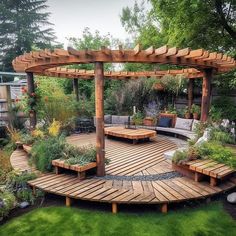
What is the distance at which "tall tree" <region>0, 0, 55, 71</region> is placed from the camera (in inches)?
746

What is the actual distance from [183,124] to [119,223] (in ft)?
17.7

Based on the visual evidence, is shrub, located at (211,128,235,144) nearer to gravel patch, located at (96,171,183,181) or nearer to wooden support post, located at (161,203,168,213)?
gravel patch, located at (96,171,183,181)

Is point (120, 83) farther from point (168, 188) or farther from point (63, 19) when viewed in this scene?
point (63, 19)

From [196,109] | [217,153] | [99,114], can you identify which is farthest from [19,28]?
[217,153]

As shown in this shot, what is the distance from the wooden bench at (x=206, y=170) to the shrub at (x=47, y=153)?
2.48m

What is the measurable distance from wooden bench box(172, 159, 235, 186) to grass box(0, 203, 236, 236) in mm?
536

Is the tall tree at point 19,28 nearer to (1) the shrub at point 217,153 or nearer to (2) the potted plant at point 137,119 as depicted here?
(2) the potted plant at point 137,119

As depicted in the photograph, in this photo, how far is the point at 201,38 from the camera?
29.7 feet

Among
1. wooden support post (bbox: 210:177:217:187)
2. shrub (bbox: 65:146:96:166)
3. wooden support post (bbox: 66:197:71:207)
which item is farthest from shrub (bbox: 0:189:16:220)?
wooden support post (bbox: 210:177:217:187)

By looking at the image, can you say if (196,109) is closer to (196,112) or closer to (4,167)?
(196,112)

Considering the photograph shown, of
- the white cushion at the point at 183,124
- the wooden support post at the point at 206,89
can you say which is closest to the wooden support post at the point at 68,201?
the wooden support post at the point at 206,89

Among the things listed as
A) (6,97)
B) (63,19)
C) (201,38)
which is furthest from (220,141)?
(63,19)

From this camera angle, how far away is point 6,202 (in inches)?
144

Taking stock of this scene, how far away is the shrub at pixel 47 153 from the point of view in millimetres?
4656
